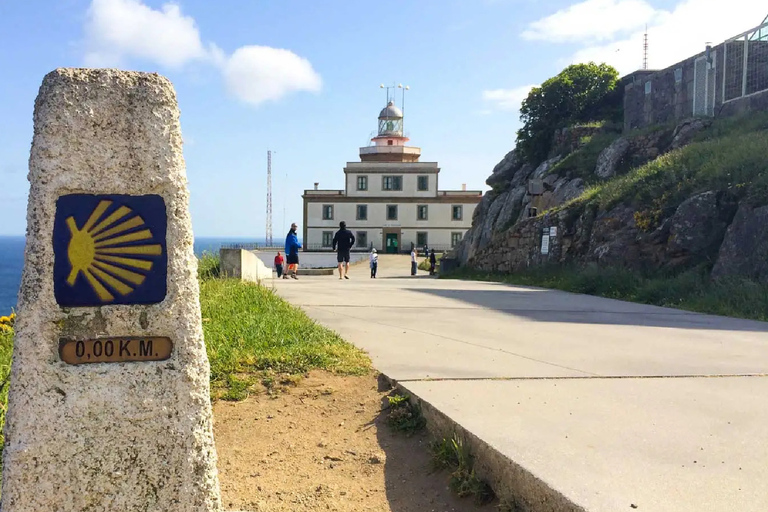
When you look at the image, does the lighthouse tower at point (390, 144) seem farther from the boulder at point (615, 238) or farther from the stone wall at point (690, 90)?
the boulder at point (615, 238)

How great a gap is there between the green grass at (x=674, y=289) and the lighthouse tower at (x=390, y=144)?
165 feet

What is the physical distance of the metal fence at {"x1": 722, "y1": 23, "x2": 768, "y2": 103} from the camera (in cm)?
1884

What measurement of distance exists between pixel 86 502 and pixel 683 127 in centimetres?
2050

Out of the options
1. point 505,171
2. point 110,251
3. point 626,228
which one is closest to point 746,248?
point 626,228

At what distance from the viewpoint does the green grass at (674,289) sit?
928 centimetres

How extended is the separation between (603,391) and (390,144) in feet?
205

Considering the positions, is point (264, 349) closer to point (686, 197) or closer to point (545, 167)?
point (686, 197)

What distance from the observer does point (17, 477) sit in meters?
2.57

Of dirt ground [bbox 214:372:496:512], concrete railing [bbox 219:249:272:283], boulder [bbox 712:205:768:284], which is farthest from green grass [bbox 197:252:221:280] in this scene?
boulder [bbox 712:205:768:284]

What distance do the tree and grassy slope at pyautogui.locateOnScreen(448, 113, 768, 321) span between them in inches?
452

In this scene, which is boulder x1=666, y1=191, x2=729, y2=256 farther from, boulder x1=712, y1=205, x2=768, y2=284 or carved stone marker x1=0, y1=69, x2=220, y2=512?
carved stone marker x1=0, y1=69, x2=220, y2=512

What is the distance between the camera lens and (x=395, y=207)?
208ft

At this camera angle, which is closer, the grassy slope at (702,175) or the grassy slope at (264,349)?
the grassy slope at (264,349)

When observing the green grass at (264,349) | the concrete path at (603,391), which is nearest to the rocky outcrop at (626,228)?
the concrete path at (603,391)
